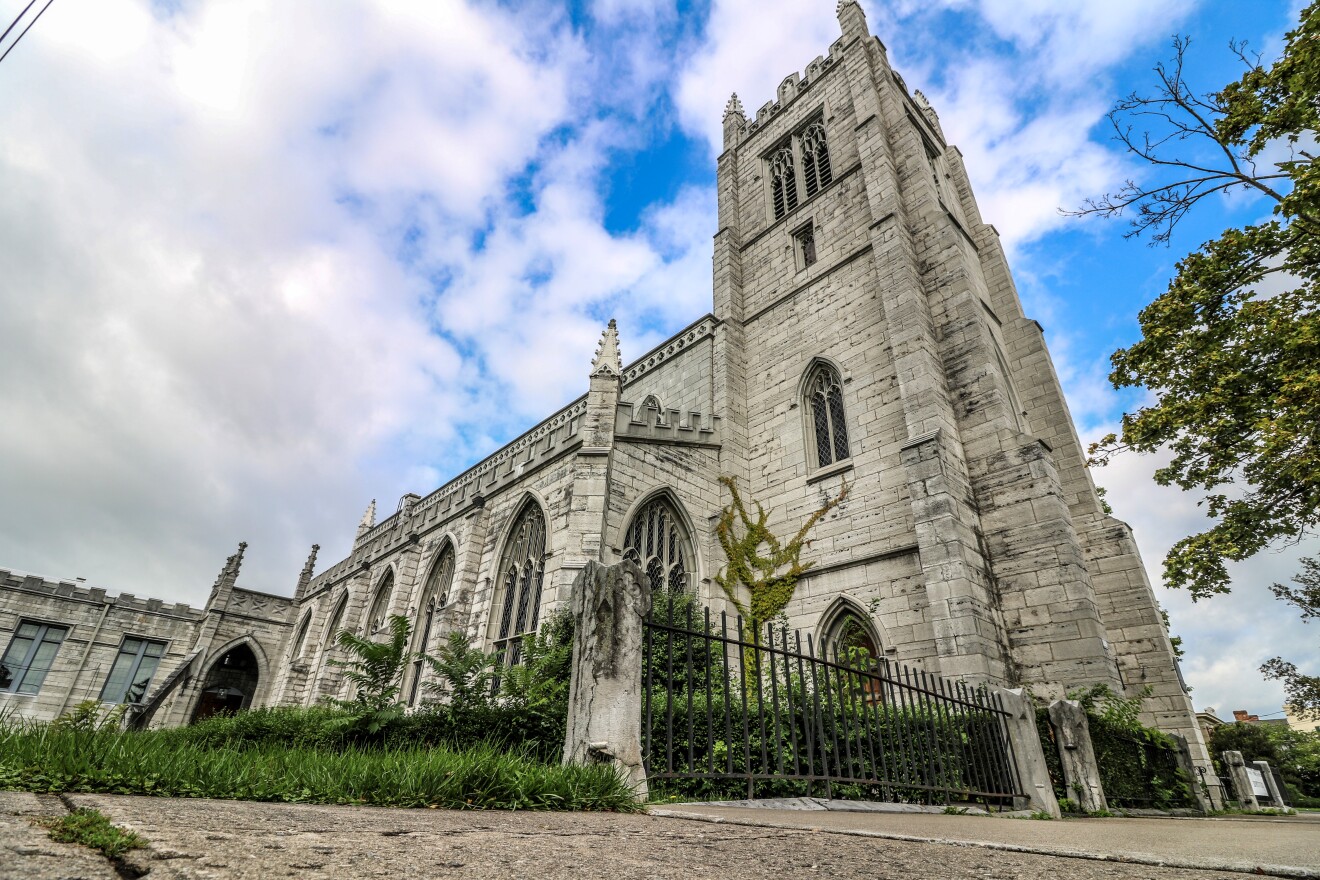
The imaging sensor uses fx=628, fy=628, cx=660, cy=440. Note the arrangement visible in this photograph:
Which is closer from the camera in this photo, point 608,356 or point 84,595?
point 608,356

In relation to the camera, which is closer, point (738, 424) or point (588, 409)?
point (588, 409)

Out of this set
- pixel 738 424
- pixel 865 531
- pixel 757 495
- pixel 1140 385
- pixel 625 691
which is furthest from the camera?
pixel 738 424

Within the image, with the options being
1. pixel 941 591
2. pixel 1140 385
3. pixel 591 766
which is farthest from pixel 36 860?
pixel 1140 385

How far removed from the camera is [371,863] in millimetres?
1523

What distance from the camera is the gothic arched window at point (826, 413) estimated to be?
46.6ft

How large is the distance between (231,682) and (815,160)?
28233 millimetres

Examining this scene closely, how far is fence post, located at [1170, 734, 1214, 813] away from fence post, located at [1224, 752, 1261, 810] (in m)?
4.16

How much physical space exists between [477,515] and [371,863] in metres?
14.1

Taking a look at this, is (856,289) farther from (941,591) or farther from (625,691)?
(625,691)

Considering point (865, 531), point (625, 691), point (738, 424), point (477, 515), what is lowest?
point (625, 691)

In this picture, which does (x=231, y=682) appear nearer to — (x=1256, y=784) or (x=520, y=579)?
(x=520, y=579)

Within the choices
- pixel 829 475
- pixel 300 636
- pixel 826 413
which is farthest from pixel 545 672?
pixel 300 636

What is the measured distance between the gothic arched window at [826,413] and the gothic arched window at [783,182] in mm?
6551

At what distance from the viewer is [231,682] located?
79.4 feet
